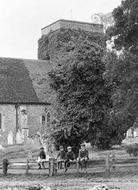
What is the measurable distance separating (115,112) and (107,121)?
10.9ft

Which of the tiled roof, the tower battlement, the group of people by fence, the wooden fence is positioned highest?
the tower battlement

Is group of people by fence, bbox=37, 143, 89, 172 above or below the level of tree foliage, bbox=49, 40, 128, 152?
below

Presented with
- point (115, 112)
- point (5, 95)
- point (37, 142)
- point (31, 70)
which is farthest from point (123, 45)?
point (31, 70)

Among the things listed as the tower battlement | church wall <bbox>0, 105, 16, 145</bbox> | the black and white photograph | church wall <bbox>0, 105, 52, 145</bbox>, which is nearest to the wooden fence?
the black and white photograph

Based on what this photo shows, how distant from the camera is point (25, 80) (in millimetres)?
67562

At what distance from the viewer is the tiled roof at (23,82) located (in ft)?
210

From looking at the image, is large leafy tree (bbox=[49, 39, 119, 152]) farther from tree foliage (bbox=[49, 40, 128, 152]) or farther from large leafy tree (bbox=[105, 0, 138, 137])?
large leafy tree (bbox=[105, 0, 138, 137])

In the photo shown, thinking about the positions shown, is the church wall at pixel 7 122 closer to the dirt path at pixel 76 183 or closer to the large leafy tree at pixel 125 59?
the dirt path at pixel 76 183

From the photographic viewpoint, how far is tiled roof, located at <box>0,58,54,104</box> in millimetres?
64062

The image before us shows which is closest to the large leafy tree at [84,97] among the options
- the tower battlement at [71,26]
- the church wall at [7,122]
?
the church wall at [7,122]

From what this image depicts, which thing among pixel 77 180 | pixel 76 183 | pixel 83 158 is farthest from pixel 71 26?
pixel 76 183

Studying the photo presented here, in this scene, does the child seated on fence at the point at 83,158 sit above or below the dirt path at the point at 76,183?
above

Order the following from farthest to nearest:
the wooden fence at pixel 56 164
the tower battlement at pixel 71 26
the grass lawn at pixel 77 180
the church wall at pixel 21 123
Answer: the tower battlement at pixel 71 26
the church wall at pixel 21 123
the wooden fence at pixel 56 164
the grass lawn at pixel 77 180

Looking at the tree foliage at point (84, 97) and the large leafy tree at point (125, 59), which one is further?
the tree foliage at point (84, 97)
